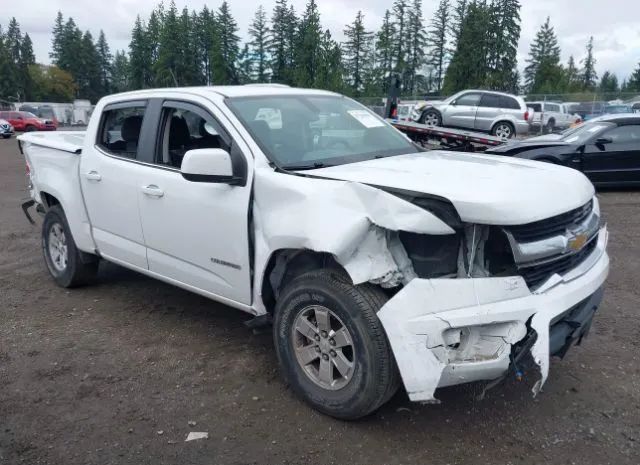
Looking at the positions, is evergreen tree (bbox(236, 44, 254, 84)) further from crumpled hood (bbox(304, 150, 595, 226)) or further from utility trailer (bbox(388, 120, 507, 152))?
crumpled hood (bbox(304, 150, 595, 226))

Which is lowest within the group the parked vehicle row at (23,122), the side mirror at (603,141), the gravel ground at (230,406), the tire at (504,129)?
the parked vehicle row at (23,122)

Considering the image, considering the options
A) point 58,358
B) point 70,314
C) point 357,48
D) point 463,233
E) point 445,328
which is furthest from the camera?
point 357,48

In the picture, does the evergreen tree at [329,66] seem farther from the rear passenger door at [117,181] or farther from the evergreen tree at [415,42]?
the rear passenger door at [117,181]

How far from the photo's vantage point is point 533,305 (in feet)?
9.32

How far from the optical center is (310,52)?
66.0 meters

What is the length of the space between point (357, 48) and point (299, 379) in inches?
3010

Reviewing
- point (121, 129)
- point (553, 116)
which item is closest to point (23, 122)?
point (553, 116)

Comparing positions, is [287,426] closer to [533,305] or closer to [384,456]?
[384,456]

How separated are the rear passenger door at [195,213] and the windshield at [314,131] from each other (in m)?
0.21

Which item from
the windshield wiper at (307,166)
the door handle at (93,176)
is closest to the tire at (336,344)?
the windshield wiper at (307,166)

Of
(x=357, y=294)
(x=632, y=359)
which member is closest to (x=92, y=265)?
(x=357, y=294)

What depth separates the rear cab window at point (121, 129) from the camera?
469 cm

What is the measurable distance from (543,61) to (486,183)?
294 feet

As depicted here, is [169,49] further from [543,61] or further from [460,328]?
[460,328]
